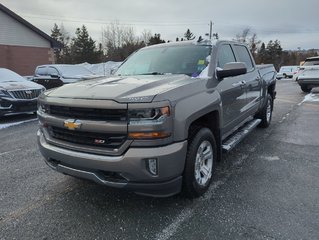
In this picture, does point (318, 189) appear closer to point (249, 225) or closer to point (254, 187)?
point (254, 187)

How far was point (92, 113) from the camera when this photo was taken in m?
3.04

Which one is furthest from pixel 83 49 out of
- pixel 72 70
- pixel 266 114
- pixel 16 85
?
pixel 266 114

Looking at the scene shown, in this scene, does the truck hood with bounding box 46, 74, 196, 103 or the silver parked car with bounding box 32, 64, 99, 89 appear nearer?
the truck hood with bounding box 46, 74, 196, 103

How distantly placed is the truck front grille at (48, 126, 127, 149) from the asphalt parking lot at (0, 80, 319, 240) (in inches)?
31.6

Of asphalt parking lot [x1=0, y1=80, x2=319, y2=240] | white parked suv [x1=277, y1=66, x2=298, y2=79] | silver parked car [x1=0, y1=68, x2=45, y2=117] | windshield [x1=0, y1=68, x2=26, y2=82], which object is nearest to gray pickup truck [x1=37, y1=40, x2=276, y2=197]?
asphalt parking lot [x1=0, y1=80, x2=319, y2=240]

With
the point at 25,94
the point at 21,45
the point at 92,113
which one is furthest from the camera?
the point at 21,45

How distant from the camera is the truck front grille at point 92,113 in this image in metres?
2.91

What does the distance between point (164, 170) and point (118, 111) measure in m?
A: 0.71

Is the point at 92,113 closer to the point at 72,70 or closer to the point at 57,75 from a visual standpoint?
the point at 57,75

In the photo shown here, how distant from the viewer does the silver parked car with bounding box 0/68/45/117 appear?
871cm

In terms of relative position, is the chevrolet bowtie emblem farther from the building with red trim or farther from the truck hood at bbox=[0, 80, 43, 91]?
the building with red trim

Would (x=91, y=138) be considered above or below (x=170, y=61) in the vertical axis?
below

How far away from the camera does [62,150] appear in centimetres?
332

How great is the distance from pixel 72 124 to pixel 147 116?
837 millimetres
